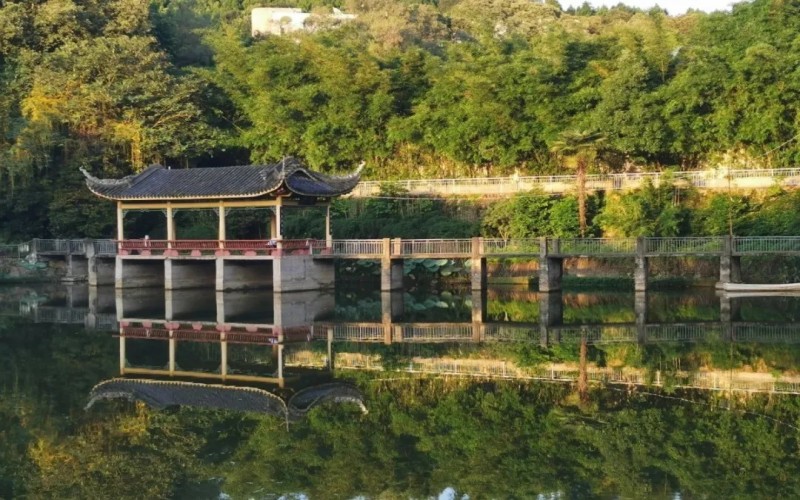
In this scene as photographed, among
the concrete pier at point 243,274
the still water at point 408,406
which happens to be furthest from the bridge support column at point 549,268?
the concrete pier at point 243,274

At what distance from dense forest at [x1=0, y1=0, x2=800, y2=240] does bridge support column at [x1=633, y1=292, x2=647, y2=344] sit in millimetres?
6105

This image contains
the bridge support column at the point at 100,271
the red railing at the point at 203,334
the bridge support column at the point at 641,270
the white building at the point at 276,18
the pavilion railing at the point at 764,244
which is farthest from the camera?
the white building at the point at 276,18

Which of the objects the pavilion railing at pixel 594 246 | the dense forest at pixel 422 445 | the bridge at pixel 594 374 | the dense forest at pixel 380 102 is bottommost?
the dense forest at pixel 422 445

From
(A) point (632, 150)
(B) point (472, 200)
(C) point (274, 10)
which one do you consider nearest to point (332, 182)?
(B) point (472, 200)

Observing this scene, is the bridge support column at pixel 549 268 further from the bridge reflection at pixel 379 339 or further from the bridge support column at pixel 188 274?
the bridge support column at pixel 188 274

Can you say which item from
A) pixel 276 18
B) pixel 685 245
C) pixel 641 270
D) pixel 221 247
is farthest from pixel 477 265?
pixel 276 18

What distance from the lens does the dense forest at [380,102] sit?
35344 mm

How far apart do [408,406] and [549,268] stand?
16706 millimetres

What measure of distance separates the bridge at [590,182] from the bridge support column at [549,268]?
18.1 ft

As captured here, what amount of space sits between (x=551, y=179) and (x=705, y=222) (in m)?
6.42

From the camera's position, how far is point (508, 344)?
67.5 feet

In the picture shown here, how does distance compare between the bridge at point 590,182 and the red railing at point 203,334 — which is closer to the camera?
the red railing at point 203,334

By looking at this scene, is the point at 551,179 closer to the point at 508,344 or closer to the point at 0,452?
the point at 508,344

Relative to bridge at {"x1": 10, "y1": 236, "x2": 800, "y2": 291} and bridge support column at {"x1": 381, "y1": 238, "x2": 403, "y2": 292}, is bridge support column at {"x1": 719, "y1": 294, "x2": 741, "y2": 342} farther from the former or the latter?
bridge support column at {"x1": 381, "y1": 238, "x2": 403, "y2": 292}
